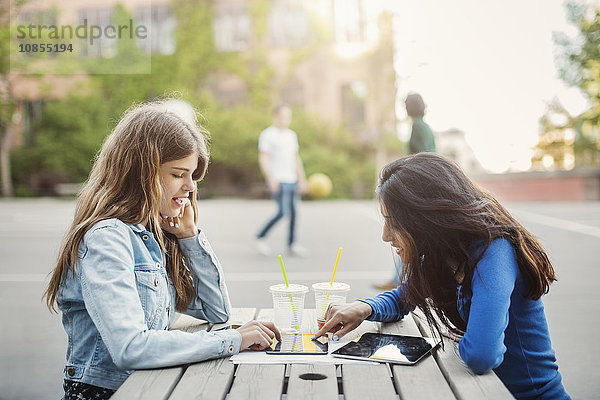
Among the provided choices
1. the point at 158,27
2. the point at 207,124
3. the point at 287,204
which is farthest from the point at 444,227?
the point at 158,27

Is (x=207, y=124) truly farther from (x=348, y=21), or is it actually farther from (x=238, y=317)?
(x=238, y=317)

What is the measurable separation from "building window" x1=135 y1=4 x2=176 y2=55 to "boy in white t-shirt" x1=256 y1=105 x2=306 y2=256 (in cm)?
2086

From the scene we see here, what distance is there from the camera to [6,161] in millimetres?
25344

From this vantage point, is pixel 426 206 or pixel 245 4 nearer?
pixel 426 206

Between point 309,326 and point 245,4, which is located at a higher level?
point 245,4

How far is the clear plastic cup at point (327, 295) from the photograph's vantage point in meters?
2.30

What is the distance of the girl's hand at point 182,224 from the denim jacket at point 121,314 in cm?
21

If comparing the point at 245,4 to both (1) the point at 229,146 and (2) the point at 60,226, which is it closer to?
(1) the point at 229,146

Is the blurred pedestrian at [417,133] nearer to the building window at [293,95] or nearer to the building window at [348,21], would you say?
the building window at [293,95]

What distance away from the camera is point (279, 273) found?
7.38 m

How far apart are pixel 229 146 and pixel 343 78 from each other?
589cm

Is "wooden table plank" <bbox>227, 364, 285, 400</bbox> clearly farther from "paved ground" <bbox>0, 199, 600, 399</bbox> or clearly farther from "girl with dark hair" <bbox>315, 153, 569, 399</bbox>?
"paved ground" <bbox>0, 199, 600, 399</bbox>

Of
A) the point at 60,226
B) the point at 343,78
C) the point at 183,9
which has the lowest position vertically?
the point at 60,226

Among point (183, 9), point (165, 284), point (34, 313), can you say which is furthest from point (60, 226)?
point (183, 9)
